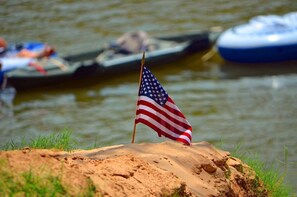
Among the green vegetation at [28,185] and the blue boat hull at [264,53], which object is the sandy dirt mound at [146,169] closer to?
the green vegetation at [28,185]

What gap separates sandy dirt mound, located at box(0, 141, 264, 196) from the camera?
5461mm

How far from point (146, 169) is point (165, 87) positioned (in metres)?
10.1

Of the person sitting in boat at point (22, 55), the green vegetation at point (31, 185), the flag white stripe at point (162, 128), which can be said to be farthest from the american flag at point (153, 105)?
the person sitting in boat at point (22, 55)

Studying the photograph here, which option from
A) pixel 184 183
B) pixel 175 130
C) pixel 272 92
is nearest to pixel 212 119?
pixel 272 92

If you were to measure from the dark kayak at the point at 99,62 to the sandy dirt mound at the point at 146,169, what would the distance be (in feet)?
33.1

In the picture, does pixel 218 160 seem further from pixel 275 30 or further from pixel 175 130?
pixel 275 30

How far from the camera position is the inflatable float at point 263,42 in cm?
1716

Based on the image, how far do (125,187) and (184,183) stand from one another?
498mm

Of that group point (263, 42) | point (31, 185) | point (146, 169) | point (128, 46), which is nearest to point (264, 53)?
point (263, 42)

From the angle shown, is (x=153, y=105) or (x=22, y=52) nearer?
(x=153, y=105)

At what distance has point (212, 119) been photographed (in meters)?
13.6

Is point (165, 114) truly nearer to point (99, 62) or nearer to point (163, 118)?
point (163, 118)

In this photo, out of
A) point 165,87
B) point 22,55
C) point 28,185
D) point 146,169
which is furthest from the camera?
point 22,55

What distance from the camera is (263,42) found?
56.5 feet
